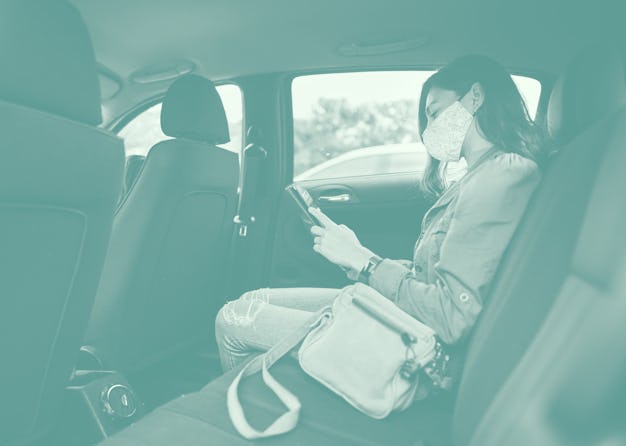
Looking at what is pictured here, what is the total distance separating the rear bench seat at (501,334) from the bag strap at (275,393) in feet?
0.07

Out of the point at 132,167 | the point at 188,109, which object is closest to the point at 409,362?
the point at 188,109

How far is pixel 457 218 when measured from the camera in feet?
4.53

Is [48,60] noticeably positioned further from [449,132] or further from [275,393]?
[449,132]

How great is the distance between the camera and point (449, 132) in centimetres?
161

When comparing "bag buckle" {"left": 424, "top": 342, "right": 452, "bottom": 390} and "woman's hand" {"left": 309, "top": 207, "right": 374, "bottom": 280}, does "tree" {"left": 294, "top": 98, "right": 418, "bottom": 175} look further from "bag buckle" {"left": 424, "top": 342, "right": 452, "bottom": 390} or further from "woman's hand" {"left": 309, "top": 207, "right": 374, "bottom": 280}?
"bag buckle" {"left": 424, "top": 342, "right": 452, "bottom": 390}

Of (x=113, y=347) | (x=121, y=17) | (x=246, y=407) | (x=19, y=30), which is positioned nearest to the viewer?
(x=19, y=30)

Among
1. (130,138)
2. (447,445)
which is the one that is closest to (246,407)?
(447,445)

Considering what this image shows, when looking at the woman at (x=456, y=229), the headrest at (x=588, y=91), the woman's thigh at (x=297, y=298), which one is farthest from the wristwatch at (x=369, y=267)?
the headrest at (x=588, y=91)

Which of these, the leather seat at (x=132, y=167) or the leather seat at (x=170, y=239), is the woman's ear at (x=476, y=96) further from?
the leather seat at (x=132, y=167)

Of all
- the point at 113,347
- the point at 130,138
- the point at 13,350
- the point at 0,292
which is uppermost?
the point at 130,138

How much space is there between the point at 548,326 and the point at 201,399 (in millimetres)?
792

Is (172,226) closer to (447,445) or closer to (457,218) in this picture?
(457,218)

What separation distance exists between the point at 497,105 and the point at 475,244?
39cm

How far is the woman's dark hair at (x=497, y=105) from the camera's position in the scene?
4.86 feet
